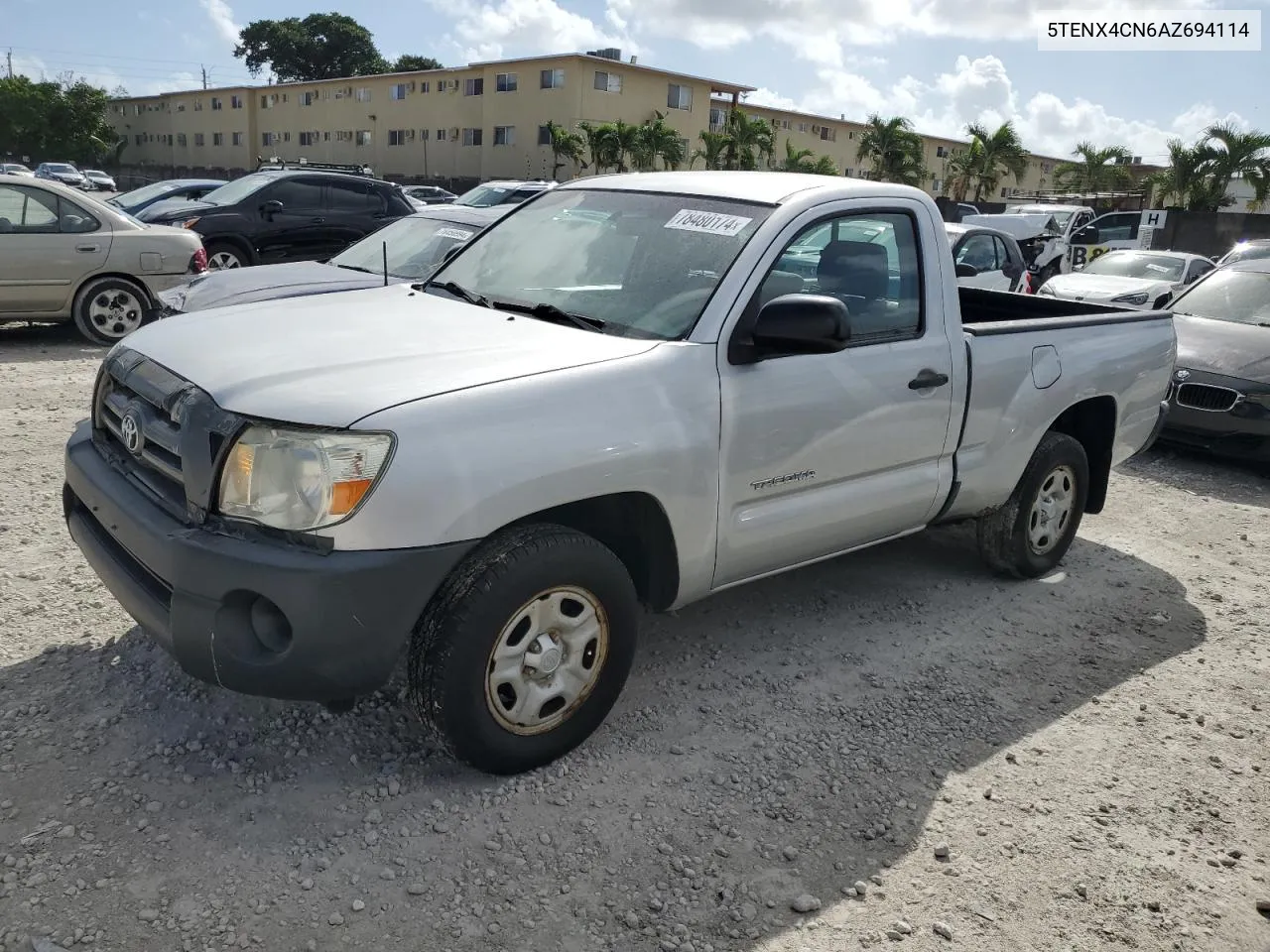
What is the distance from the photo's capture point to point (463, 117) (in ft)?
166

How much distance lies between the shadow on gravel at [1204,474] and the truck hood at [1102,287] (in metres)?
4.28

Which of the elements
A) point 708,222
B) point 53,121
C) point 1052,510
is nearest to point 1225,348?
point 1052,510

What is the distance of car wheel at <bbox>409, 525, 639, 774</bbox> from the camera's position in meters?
2.90

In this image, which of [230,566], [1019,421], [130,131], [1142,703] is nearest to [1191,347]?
[1019,421]

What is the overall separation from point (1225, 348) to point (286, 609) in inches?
314

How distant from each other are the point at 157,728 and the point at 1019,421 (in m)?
3.76

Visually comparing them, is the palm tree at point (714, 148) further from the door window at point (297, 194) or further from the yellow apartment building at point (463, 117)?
the door window at point (297, 194)

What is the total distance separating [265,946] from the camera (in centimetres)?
251

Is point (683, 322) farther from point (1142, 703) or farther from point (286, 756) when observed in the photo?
point (1142, 703)

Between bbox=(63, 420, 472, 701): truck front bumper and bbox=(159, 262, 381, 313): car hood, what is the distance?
4.71 m

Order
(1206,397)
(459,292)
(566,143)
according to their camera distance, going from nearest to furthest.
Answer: (459,292), (1206,397), (566,143)

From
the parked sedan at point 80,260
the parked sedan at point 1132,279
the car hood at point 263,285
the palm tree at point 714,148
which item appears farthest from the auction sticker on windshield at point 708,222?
the palm tree at point 714,148

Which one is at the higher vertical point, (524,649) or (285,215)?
(285,215)

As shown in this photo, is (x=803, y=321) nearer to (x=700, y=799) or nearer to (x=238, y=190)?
(x=700, y=799)
